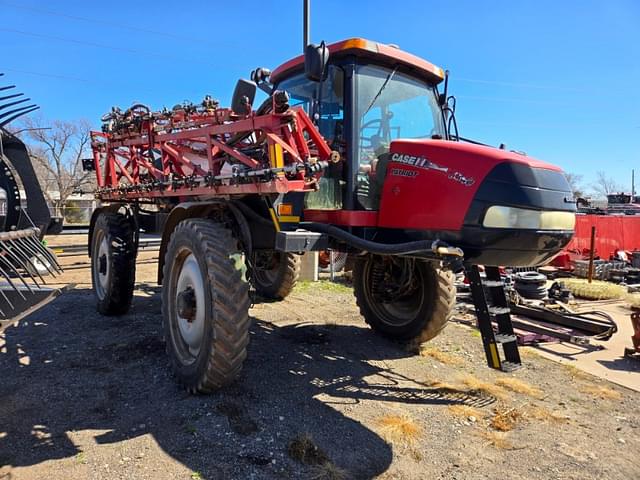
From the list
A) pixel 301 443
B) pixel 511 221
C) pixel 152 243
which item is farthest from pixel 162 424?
pixel 152 243

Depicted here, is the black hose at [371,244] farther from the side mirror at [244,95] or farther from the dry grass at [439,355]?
the dry grass at [439,355]

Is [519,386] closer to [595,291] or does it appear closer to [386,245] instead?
[386,245]

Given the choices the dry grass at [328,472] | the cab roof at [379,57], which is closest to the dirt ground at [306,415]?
the dry grass at [328,472]

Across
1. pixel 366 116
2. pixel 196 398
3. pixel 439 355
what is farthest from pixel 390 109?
pixel 196 398

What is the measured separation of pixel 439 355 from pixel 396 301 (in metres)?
0.77

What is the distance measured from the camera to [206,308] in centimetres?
347

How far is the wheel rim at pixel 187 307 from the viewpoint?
3766mm

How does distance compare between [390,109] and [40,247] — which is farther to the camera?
[390,109]

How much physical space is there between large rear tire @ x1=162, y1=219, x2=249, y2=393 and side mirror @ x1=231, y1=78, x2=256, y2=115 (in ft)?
3.19

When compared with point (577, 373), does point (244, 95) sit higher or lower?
higher

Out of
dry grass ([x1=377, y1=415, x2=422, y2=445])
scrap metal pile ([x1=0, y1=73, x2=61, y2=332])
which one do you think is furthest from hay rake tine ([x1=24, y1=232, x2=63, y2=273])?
dry grass ([x1=377, y1=415, x2=422, y2=445])

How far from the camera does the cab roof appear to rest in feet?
12.0

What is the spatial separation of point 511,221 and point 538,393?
1.90m

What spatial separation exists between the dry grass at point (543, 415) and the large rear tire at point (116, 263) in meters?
4.62
